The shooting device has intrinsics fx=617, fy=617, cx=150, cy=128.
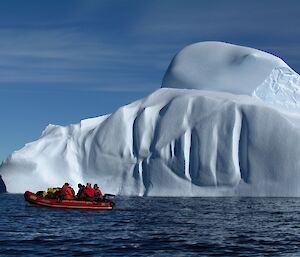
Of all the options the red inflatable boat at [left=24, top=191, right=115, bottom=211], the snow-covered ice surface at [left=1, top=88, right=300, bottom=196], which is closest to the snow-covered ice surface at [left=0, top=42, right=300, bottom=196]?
the snow-covered ice surface at [left=1, top=88, right=300, bottom=196]

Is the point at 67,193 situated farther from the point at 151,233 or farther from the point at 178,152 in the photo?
the point at 178,152

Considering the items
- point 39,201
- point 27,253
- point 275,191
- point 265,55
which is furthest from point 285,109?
point 27,253

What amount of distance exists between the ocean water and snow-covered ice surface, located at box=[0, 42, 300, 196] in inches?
613

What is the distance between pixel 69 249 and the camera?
1488 centimetres

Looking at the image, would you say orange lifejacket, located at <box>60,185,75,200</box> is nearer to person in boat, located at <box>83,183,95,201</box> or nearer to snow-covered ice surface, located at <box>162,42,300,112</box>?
person in boat, located at <box>83,183,95,201</box>

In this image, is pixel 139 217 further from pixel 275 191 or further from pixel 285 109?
pixel 285 109

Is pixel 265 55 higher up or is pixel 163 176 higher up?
pixel 265 55

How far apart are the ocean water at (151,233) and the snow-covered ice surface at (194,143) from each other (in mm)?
15582

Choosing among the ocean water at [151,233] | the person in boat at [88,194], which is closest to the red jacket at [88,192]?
the person in boat at [88,194]

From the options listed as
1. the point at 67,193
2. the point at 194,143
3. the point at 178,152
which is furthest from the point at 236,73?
the point at 67,193

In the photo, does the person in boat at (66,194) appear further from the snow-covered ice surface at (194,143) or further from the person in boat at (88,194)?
the snow-covered ice surface at (194,143)

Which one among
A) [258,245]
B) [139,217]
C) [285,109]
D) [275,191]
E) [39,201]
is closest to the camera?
[258,245]

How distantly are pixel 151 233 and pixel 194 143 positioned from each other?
26082mm

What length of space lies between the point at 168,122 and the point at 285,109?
9.68m
